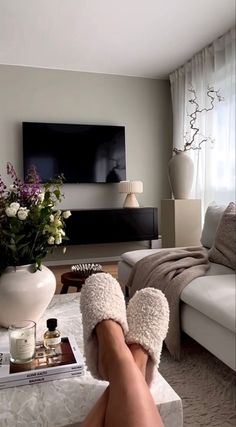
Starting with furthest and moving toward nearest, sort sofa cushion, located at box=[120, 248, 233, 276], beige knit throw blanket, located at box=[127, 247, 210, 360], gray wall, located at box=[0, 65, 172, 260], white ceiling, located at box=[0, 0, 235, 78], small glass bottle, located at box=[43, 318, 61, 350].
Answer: gray wall, located at box=[0, 65, 172, 260] < white ceiling, located at box=[0, 0, 235, 78] < sofa cushion, located at box=[120, 248, 233, 276] < beige knit throw blanket, located at box=[127, 247, 210, 360] < small glass bottle, located at box=[43, 318, 61, 350]

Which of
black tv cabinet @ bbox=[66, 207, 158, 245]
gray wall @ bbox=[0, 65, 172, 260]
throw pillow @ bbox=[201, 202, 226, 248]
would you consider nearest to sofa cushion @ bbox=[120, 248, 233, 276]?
throw pillow @ bbox=[201, 202, 226, 248]

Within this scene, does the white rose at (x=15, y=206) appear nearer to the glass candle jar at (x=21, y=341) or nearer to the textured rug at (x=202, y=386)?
the glass candle jar at (x=21, y=341)

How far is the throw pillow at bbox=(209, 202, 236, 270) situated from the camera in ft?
6.07

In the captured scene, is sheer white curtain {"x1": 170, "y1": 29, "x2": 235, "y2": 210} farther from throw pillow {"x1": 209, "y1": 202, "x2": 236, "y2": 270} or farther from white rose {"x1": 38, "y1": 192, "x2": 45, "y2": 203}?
white rose {"x1": 38, "y1": 192, "x2": 45, "y2": 203}

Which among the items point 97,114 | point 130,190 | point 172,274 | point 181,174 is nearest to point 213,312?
point 172,274

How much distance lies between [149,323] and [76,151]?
3359 millimetres

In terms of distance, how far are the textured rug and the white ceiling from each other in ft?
8.40

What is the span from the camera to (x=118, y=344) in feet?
2.40

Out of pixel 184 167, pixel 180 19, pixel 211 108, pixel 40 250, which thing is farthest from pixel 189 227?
pixel 40 250

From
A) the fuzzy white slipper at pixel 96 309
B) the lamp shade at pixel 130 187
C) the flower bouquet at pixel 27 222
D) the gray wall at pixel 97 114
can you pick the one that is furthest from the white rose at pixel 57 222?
the gray wall at pixel 97 114

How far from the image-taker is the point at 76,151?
3.96 meters

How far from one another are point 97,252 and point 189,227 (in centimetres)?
145

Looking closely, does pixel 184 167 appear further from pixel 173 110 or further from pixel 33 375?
pixel 33 375

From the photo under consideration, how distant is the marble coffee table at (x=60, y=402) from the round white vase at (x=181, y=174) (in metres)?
2.39
